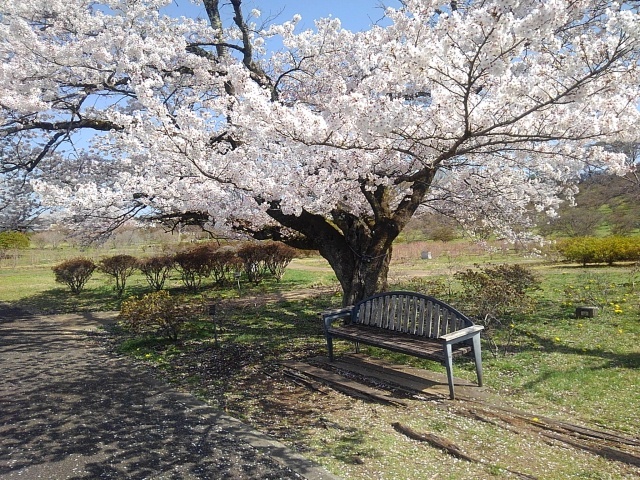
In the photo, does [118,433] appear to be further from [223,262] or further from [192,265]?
[223,262]

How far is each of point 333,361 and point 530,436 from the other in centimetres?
255

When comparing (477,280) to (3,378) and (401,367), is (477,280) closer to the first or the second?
(401,367)

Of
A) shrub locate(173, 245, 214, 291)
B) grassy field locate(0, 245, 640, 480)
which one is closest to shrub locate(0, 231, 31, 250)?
shrub locate(173, 245, 214, 291)

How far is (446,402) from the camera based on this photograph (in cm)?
434

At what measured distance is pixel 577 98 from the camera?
384 centimetres

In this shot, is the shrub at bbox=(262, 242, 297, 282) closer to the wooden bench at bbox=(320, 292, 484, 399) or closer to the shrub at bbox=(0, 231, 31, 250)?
the wooden bench at bbox=(320, 292, 484, 399)

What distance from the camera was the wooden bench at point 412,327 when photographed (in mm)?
4504

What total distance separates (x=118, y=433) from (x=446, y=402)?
2.95 metres

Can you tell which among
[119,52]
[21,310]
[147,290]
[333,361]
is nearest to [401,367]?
[333,361]

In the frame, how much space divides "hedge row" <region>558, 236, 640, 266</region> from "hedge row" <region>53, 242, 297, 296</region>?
10.1m

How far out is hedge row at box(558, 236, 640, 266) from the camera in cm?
1517

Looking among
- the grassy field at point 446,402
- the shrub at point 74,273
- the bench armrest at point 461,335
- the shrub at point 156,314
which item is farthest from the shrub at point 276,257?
the bench armrest at point 461,335

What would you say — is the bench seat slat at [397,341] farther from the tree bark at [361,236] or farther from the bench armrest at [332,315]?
the tree bark at [361,236]

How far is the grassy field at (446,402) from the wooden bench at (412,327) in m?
0.46
